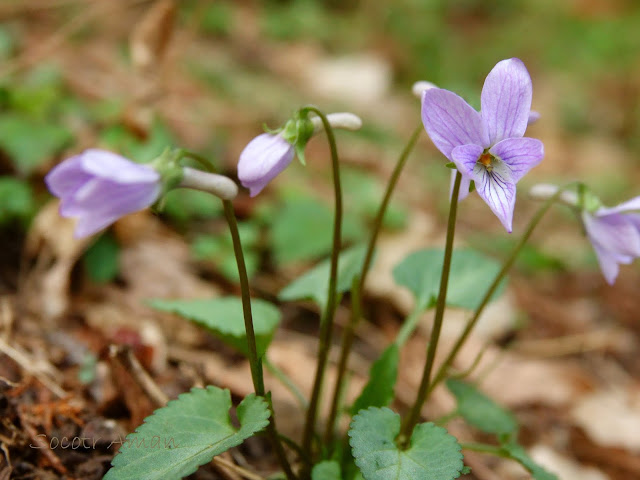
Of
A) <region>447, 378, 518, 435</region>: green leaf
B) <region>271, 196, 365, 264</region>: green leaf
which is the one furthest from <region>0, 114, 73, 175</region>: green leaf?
<region>447, 378, 518, 435</region>: green leaf

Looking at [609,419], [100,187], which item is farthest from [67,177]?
[609,419]

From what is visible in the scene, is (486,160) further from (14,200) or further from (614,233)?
(14,200)

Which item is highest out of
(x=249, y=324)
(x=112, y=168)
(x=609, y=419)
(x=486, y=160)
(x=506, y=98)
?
(x=506, y=98)

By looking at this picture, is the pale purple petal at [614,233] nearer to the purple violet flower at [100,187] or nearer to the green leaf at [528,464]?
the green leaf at [528,464]

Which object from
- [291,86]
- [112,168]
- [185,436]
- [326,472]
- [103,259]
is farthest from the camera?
[291,86]

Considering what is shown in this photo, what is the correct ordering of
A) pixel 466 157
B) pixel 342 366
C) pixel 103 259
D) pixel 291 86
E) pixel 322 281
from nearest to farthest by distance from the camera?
pixel 466 157
pixel 342 366
pixel 322 281
pixel 103 259
pixel 291 86

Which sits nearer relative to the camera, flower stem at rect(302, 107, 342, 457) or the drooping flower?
the drooping flower

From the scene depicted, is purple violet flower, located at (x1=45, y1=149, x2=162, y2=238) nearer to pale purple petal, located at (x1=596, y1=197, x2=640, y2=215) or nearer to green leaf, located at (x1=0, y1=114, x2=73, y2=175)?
pale purple petal, located at (x1=596, y1=197, x2=640, y2=215)

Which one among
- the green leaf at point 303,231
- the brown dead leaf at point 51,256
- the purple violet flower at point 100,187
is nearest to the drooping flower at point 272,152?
the purple violet flower at point 100,187

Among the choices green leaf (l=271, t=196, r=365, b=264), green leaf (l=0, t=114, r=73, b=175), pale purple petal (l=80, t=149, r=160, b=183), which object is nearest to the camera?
pale purple petal (l=80, t=149, r=160, b=183)
